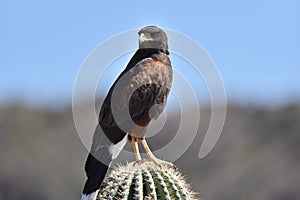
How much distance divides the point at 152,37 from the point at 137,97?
61cm

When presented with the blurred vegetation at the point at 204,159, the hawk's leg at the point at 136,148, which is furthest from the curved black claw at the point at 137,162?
the blurred vegetation at the point at 204,159

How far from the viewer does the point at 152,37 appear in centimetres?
1195

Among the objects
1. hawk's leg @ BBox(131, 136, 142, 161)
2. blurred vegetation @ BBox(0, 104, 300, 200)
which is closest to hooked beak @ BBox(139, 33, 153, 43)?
hawk's leg @ BBox(131, 136, 142, 161)

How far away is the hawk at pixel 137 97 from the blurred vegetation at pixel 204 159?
26726 mm

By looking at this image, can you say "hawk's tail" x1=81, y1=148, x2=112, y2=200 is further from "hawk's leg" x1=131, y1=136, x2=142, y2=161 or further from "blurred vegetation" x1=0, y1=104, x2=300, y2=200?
"blurred vegetation" x1=0, y1=104, x2=300, y2=200

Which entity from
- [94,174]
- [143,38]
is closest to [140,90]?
[143,38]

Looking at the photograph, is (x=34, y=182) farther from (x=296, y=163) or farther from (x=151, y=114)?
(x=151, y=114)

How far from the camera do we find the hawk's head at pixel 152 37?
11.9 metres

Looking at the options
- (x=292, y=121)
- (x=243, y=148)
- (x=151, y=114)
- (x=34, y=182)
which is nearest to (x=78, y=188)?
(x=34, y=182)

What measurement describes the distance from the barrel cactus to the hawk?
1.05 meters

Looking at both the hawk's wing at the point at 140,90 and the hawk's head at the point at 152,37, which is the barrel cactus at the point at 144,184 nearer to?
the hawk's wing at the point at 140,90

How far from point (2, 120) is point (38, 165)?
7894 mm

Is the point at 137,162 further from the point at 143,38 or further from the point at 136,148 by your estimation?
the point at 143,38

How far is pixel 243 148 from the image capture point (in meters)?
50.6
